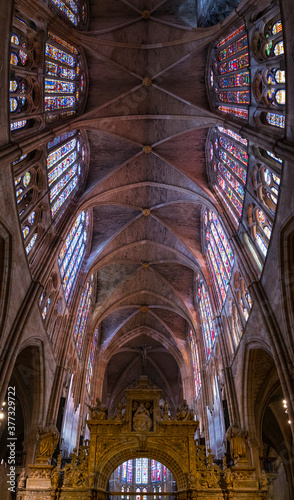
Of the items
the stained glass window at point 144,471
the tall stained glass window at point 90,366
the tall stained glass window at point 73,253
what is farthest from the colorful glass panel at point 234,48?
the stained glass window at point 144,471

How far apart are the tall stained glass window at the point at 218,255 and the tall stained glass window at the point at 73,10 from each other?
11.4m

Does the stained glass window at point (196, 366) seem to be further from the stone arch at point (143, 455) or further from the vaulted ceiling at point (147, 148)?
the stone arch at point (143, 455)

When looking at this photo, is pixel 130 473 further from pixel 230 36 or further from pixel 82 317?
pixel 230 36

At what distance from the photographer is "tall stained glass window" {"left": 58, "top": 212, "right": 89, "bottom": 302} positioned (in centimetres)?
1885

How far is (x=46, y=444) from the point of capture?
11.6 metres

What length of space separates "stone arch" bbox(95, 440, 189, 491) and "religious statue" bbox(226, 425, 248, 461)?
167 centimetres

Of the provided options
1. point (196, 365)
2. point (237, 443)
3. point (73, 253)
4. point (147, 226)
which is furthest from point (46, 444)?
point (196, 365)

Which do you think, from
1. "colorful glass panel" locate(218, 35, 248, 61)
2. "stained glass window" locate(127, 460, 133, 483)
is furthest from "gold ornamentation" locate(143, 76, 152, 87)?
"stained glass window" locate(127, 460, 133, 483)

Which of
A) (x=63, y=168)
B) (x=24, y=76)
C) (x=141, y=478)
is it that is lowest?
(x=141, y=478)

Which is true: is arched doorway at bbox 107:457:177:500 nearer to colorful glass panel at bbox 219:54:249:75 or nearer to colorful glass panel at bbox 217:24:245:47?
colorful glass panel at bbox 219:54:249:75

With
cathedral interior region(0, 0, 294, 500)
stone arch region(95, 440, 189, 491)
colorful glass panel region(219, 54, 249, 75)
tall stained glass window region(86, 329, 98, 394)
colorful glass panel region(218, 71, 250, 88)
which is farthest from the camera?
tall stained glass window region(86, 329, 98, 394)

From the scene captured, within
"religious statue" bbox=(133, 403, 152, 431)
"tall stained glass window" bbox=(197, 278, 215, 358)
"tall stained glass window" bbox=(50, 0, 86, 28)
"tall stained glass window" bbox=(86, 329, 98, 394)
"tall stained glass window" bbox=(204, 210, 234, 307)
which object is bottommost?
"tall stained glass window" bbox=(86, 329, 98, 394)

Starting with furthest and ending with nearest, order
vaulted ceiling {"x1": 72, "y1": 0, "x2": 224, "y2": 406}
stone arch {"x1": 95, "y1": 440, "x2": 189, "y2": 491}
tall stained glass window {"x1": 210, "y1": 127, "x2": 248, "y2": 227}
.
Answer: vaulted ceiling {"x1": 72, "y1": 0, "x2": 224, "y2": 406}
tall stained glass window {"x1": 210, "y1": 127, "x2": 248, "y2": 227}
stone arch {"x1": 95, "y1": 440, "x2": 189, "y2": 491}

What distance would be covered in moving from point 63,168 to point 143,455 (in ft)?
41.0
